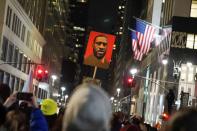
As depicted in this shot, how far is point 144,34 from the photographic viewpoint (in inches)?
1634

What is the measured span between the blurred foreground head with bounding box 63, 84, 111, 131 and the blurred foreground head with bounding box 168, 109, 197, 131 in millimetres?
314

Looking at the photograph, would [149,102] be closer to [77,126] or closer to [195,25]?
[195,25]

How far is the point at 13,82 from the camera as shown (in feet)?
218

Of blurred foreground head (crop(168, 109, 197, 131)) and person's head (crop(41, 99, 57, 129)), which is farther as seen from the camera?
person's head (crop(41, 99, 57, 129))

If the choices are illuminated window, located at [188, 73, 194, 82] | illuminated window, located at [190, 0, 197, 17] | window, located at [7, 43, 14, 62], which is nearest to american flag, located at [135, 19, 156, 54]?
illuminated window, located at [188, 73, 194, 82]

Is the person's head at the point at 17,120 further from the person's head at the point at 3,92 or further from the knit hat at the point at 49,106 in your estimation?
the knit hat at the point at 49,106

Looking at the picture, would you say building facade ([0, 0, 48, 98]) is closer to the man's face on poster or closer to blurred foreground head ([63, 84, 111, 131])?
the man's face on poster

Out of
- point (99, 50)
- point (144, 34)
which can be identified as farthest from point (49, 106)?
point (144, 34)

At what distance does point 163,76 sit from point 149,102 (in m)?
14.0

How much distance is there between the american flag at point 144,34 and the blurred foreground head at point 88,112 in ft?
127

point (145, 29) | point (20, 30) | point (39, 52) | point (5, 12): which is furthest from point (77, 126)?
point (39, 52)

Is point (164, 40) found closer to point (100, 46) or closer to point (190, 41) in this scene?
point (190, 41)

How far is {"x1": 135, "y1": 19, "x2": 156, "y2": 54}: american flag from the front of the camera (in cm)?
4122

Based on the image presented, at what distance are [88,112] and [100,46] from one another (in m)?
18.8
